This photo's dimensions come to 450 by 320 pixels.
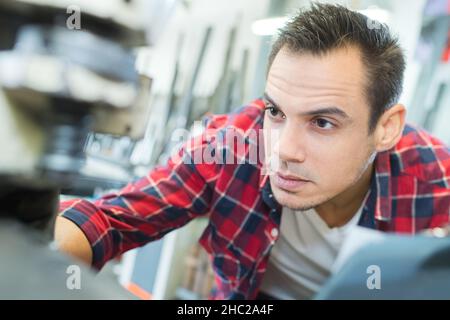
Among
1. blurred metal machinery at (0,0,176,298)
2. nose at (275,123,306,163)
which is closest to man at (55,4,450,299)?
nose at (275,123,306,163)

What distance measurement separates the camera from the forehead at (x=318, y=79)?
23.5 inches

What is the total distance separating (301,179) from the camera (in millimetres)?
651

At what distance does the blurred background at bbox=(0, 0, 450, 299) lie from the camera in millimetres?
546

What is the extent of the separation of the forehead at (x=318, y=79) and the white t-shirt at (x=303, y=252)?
0.31m

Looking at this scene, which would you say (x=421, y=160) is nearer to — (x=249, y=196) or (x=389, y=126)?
(x=389, y=126)

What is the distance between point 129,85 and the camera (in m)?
0.34

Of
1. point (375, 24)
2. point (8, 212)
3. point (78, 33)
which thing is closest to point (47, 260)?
point (8, 212)

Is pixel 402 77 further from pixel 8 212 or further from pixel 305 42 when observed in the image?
pixel 8 212

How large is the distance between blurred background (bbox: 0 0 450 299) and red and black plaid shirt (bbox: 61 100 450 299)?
97mm

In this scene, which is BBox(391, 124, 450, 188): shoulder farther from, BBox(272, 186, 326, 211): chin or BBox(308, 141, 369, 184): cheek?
BBox(272, 186, 326, 211): chin

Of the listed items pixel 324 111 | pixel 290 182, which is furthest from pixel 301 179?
pixel 324 111

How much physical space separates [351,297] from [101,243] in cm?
46

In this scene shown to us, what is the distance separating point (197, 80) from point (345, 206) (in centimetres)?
49

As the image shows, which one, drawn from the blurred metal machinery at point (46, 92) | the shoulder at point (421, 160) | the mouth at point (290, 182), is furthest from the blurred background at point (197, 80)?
the mouth at point (290, 182)
